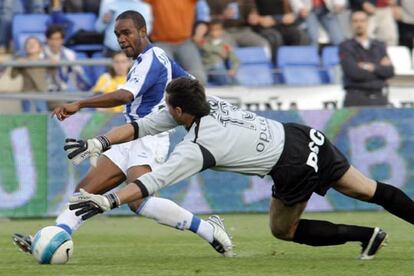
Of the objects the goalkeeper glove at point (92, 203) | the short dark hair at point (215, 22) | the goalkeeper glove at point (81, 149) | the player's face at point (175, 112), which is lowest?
the short dark hair at point (215, 22)

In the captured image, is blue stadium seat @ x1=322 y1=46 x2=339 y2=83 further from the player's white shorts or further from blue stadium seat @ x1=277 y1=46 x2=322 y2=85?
the player's white shorts

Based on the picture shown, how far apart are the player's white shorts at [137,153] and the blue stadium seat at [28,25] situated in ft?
29.9

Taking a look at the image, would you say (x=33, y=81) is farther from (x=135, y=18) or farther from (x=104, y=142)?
(x=104, y=142)

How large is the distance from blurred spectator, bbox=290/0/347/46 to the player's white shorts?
1110 cm

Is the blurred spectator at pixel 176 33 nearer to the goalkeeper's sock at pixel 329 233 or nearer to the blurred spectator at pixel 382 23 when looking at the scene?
the blurred spectator at pixel 382 23

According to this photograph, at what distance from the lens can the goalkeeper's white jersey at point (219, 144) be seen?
9.46 m

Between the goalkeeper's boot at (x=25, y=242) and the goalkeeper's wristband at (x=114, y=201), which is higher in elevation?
the goalkeeper's wristband at (x=114, y=201)

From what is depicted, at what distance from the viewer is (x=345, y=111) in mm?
17312

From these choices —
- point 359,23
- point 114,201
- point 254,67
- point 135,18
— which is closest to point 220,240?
point 114,201

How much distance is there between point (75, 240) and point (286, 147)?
4002 mm

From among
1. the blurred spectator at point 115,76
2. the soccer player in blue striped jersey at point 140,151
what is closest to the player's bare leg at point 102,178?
the soccer player in blue striped jersey at point 140,151

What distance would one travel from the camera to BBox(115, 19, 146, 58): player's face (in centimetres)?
1096

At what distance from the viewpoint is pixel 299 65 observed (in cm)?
2112

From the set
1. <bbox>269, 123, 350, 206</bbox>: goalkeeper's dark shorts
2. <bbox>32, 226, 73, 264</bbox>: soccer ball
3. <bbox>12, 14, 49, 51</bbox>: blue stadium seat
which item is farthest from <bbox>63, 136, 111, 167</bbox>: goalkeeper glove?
<bbox>12, 14, 49, 51</bbox>: blue stadium seat
